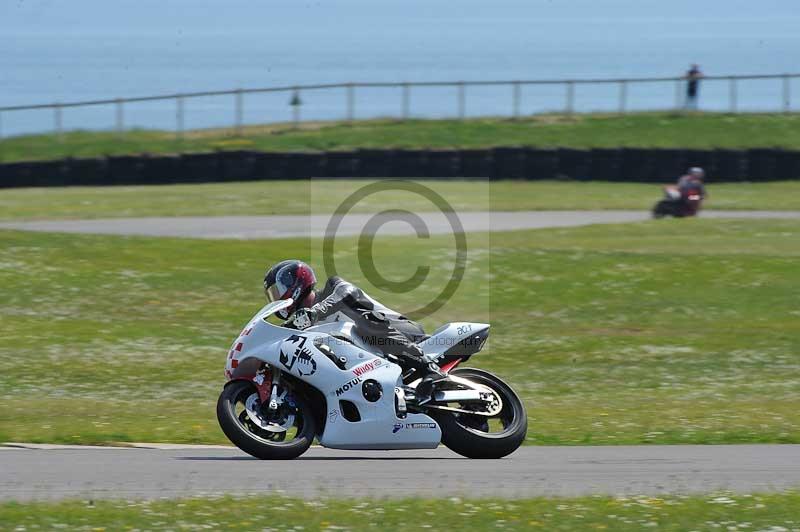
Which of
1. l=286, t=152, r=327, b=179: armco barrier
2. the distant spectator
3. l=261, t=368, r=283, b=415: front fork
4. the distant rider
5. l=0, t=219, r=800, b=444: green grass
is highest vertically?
the distant spectator

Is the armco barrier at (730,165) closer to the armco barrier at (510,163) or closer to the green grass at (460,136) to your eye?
the green grass at (460,136)

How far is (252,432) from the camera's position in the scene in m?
10.4

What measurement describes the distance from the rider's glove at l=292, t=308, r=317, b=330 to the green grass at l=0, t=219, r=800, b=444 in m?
2.06

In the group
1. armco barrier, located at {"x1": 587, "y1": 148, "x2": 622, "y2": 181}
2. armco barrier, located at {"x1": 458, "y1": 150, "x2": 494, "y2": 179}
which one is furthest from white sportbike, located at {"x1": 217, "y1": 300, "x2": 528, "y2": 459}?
armco barrier, located at {"x1": 587, "y1": 148, "x2": 622, "y2": 181}

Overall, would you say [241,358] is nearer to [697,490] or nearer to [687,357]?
[697,490]

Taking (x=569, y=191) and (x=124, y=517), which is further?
(x=569, y=191)

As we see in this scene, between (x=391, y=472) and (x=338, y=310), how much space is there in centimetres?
137

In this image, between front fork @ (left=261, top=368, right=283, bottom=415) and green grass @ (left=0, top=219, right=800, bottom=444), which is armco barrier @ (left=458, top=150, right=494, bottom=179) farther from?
front fork @ (left=261, top=368, right=283, bottom=415)

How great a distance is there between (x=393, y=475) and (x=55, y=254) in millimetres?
16356

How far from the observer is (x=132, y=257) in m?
25.0

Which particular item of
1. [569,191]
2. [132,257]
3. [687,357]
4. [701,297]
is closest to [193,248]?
[132,257]

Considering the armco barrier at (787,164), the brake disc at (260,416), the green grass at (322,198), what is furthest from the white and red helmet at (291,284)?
the armco barrier at (787,164)

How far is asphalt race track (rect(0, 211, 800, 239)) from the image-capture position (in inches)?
1194

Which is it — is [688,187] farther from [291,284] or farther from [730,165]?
[291,284]
